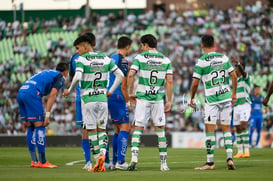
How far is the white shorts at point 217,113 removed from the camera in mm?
A: 13484

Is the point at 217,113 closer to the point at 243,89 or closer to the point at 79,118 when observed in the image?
the point at 79,118

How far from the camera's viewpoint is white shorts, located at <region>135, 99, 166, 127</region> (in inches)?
509

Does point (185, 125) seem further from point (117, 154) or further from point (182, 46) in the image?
point (117, 154)

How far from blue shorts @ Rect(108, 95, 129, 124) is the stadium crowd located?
18.2 m

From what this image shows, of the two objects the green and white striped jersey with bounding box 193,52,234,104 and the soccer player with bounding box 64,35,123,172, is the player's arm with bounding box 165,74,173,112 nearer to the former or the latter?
the green and white striped jersey with bounding box 193,52,234,104

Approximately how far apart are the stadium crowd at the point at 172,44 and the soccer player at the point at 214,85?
701 inches

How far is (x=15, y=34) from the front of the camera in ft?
A: 144

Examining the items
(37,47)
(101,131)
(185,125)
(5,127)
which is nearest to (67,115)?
(5,127)

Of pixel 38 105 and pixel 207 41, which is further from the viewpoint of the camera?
pixel 38 105

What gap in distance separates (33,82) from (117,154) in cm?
301

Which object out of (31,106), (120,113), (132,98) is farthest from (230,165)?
(31,106)

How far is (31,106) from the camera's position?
1508 cm

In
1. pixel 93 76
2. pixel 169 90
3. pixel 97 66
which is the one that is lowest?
pixel 169 90

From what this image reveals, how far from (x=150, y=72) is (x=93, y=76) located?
1152mm
